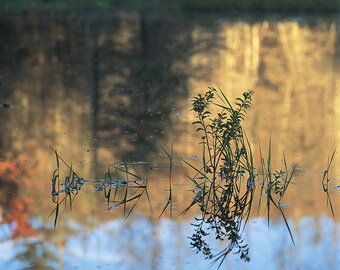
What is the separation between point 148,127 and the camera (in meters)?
8.04

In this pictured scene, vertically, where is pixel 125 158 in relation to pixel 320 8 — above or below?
below

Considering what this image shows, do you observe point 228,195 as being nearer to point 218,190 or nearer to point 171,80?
point 218,190

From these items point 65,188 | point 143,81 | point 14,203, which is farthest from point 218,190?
point 143,81

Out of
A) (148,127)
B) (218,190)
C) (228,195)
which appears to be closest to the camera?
(228,195)

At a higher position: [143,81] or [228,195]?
[143,81]

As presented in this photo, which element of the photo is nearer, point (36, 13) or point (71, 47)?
point (71, 47)

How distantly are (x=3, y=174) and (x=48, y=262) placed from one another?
1.92 m

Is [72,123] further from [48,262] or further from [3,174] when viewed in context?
[48,262]

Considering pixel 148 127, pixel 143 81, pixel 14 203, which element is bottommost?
pixel 14 203

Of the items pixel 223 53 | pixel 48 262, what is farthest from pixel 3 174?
pixel 223 53

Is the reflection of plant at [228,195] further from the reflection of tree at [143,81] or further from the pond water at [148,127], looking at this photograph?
the reflection of tree at [143,81]

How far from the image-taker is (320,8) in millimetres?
21594

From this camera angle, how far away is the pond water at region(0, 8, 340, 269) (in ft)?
15.3

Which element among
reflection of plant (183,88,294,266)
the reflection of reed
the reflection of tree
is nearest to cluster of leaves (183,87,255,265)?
reflection of plant (183,88,294,266)
